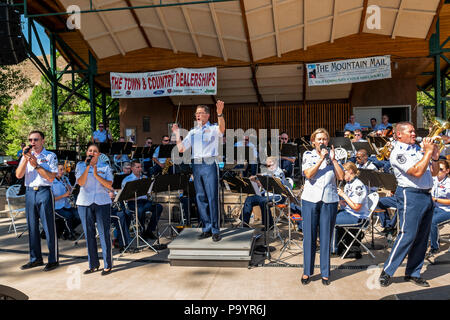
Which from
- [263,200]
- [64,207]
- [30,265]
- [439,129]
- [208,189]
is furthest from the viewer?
[64,207]

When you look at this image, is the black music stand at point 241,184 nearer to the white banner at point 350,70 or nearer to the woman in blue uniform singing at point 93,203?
the woman in blue uniform singing at point 93,203

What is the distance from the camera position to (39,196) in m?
4.98

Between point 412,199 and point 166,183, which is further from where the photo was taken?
point 166,183

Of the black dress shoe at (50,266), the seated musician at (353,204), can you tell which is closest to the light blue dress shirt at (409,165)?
the seated musician at (353,204)

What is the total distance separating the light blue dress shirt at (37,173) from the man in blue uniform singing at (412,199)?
4.51 meters

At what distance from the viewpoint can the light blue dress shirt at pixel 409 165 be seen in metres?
3.93

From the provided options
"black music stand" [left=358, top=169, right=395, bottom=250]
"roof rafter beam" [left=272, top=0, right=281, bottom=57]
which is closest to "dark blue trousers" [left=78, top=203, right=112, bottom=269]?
"black music stand" [left=358, top=169, right=395, bottom=250]

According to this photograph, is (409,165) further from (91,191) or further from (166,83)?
(166,83)

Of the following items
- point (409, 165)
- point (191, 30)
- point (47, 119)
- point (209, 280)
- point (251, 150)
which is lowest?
point (209, 280)

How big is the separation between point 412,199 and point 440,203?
6.84ft

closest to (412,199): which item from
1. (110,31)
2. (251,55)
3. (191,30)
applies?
(251,55)

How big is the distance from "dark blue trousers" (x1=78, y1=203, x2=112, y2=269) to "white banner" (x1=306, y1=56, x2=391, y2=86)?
9.89 meters

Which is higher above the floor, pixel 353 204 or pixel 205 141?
pixel 205 141
